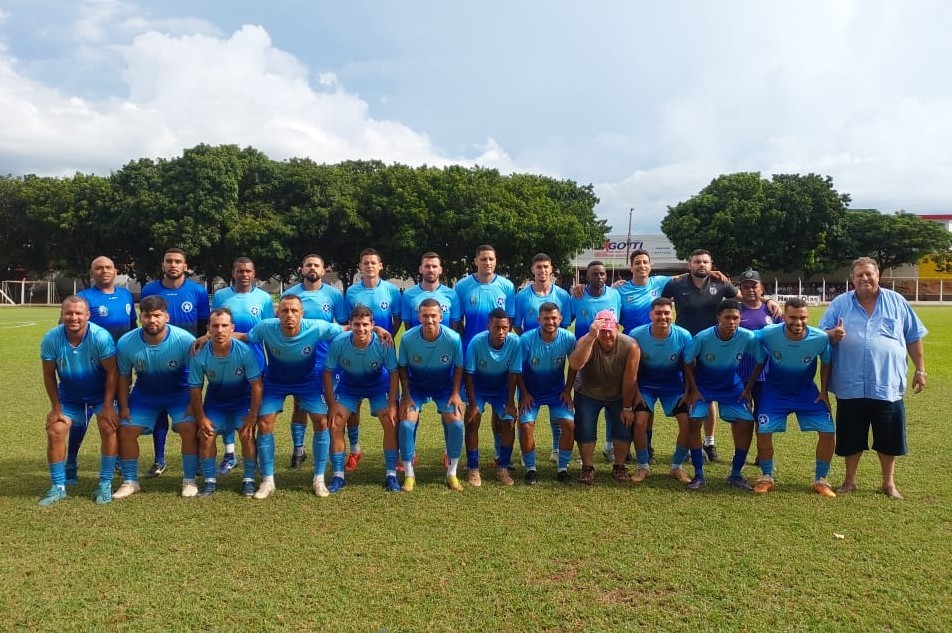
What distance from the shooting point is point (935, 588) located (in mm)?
3643

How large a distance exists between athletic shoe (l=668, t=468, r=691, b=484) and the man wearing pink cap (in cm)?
47

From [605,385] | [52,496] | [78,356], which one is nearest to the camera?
[52,496]

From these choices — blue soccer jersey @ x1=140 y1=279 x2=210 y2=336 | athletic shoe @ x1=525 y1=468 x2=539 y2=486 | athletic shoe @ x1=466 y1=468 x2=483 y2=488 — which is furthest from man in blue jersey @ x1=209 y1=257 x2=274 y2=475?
athletic shoe @ x1=525 y1=468 x2=539 y2=486

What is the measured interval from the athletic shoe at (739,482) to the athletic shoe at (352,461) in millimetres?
3562

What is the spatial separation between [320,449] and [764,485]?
12.8 ft

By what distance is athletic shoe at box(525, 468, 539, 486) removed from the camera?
18.4 feet

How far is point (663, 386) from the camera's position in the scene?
19.2 ft

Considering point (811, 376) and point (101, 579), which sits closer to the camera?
point (101, 579)

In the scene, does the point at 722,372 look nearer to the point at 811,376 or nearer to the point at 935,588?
the point at 811,376

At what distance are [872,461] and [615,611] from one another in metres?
4.30

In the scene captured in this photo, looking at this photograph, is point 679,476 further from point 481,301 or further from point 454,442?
point 481,301

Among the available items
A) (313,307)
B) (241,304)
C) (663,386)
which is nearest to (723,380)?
(663,386)

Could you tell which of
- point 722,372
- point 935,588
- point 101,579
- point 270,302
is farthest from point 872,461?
point 101,579

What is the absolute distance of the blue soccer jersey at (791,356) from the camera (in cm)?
540
